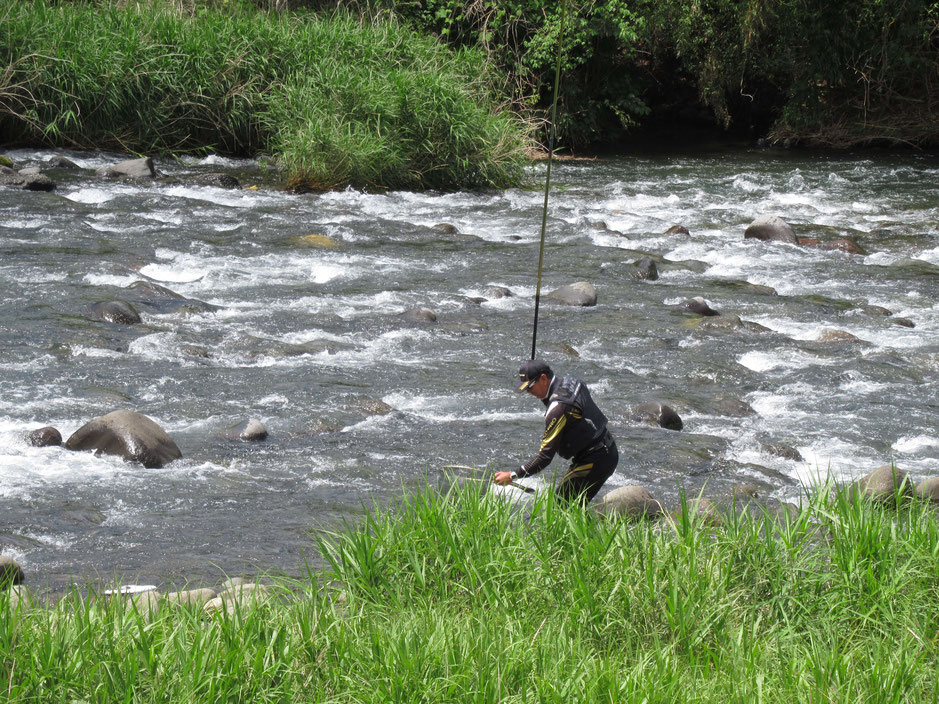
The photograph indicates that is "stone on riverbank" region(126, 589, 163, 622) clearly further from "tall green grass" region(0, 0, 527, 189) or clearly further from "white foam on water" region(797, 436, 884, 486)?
"tall green grass" region(0, 0, 527, 189)

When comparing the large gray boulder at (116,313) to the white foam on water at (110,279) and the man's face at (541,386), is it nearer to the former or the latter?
the white foam on water at (110,279)

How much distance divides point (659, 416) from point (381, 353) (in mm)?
2592

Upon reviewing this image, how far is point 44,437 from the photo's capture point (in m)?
7.01

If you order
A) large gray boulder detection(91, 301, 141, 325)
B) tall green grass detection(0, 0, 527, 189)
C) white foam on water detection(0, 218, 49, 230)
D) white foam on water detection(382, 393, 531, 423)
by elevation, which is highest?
tall green grass detection(0, 0, 527, 189)

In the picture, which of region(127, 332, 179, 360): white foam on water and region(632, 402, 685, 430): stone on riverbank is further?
region(127, 332, 179, 360): white foam on water

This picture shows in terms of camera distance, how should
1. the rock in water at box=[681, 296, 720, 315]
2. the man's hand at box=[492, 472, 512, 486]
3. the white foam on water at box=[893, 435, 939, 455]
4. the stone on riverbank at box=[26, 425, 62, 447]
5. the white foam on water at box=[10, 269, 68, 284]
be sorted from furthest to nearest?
the rock in water at box=[681, 296, 720, 315], the white foam on water at box=[10, 269, 68, 284], the white foam on water at box=[893, 435, 939, 455], the stone on riverbank at box=[26, 425, 62, 447], the man's hand at box=[492, 472, 512, 486]

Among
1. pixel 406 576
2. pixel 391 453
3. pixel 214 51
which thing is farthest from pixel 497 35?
pixel 406 576

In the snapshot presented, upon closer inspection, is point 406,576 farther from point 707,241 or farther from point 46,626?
point 707,241

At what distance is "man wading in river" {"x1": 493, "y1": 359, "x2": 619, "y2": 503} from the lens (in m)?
5.87

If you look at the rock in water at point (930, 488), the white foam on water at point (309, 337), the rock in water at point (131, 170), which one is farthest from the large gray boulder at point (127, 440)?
the rock in water at point (131, 170)

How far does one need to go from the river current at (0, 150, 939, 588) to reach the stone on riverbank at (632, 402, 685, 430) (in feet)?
0.29

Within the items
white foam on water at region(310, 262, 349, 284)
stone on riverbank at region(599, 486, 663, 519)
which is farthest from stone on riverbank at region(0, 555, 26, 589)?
white foam on water at region(310, 262, 349, 284)

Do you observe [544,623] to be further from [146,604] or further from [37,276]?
[37,276]

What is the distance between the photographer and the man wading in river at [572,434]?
5871 mm
